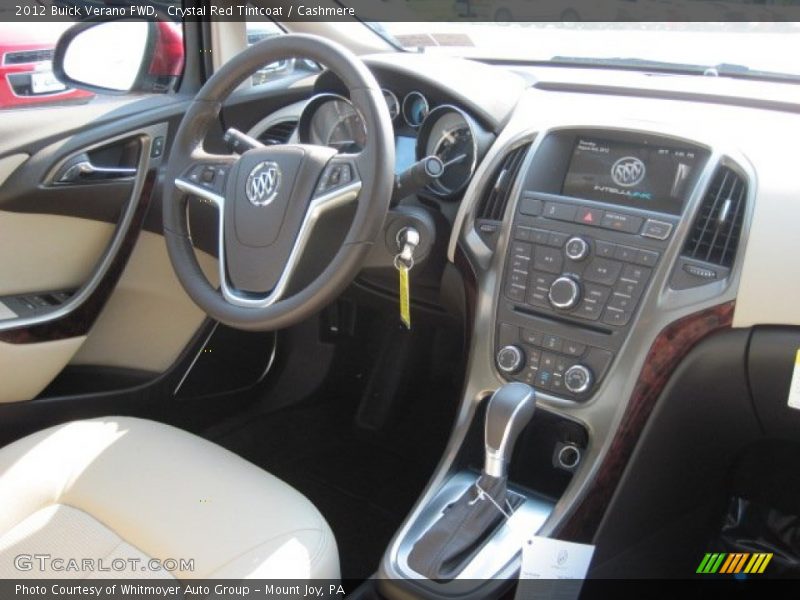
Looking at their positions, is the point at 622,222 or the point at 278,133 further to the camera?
the point at 278,133

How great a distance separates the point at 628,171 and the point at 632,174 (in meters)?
0.01

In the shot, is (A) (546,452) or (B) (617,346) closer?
Answer: (B) (617,346)

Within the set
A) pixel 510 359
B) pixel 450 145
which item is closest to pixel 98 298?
pixel 450 145

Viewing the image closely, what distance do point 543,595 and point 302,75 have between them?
1.42 m

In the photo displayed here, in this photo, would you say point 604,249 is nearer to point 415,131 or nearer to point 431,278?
point 431,278

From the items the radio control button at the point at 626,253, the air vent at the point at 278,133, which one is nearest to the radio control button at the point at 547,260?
the radio control button at the point at 626,253

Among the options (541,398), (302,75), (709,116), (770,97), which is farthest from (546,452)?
(302,75)

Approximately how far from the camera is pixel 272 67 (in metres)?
2.20

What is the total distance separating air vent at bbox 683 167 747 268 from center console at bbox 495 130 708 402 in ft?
0.13

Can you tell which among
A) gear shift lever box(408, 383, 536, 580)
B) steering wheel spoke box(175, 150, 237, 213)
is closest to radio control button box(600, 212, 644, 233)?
gear shift lever box(408, 383, 536, 580)

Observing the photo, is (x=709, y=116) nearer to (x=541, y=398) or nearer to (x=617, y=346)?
(x=617, y=346)

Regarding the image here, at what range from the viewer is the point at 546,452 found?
64.2 inches

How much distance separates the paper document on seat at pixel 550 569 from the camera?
54.9 inches

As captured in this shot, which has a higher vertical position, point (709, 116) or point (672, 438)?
point (709, 116)
